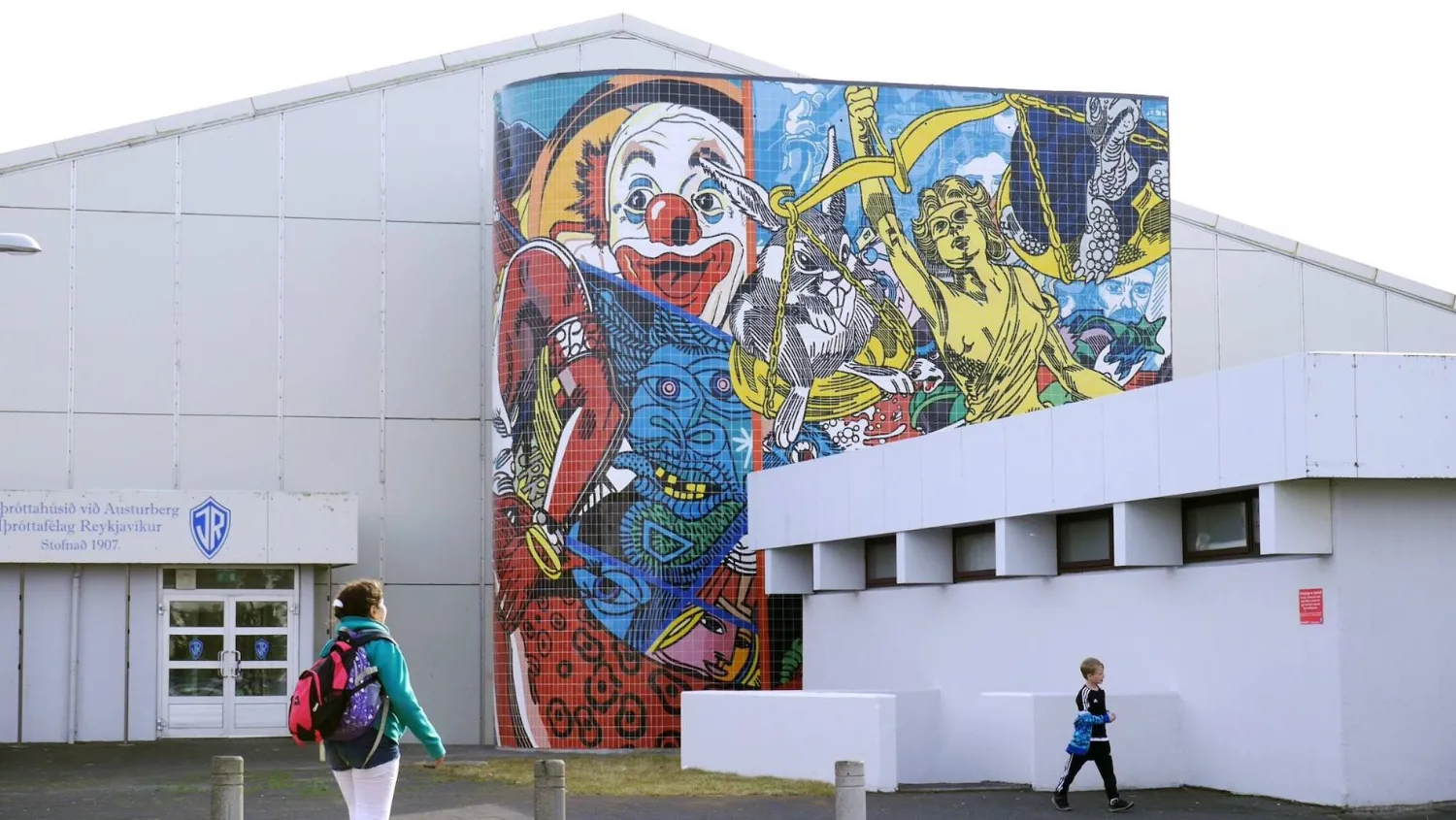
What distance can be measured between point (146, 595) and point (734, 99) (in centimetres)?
1157

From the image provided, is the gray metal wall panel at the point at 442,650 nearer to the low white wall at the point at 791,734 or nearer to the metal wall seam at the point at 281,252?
the metal wall seam at the point at 281,252

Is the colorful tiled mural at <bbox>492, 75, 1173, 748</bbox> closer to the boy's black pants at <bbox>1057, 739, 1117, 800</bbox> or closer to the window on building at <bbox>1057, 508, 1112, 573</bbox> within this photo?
the window on building at <bbox>1057, 508, 1112, 573</bbox>

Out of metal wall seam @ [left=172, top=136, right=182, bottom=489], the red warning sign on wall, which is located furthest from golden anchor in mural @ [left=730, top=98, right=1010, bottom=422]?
the red warning sign on wall

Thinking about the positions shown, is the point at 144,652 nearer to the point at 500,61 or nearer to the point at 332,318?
the point at 332,318

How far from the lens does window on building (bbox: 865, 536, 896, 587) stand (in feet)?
80.0

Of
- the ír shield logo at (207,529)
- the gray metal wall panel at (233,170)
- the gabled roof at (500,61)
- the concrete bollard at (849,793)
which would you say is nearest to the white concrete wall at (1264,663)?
the concrete bollard at (849,793)

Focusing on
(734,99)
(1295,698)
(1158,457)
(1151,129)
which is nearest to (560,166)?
(734,99)

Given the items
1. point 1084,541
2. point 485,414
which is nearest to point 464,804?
point 1084,541

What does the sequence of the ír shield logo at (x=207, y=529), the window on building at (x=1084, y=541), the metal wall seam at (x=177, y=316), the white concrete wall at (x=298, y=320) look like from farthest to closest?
1. the metal wall seam at (x=177, y=316)
2. the white concrete wall at (x=298, y=320)
3. the ír shield logo at (x=207, y=529)
4. the window on building at (x=1084, y=541)

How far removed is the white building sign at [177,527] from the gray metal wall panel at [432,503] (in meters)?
2.05

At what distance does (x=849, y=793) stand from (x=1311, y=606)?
20.9 ft

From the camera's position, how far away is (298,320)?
31469 mm

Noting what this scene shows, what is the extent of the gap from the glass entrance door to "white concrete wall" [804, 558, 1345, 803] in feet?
32.9

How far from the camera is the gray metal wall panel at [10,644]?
2905 centimetres
